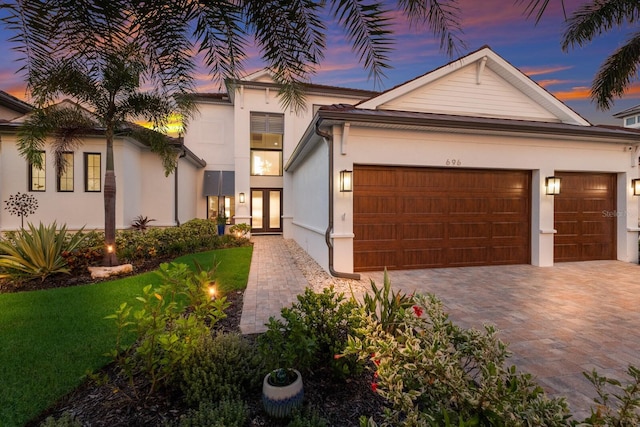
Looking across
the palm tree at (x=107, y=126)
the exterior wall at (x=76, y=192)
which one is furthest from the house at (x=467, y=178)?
the exterior wall at (x=76, y=192)

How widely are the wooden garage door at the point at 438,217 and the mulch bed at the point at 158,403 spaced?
4.99 m

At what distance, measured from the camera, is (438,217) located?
321 inches

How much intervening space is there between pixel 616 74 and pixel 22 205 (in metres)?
18.6

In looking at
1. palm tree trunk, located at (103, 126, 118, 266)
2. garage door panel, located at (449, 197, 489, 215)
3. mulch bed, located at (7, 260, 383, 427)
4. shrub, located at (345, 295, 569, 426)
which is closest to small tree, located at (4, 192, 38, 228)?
palm tree trunk, located at (103, 126, 118, 266)

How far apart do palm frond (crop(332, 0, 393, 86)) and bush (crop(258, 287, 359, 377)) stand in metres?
2.23

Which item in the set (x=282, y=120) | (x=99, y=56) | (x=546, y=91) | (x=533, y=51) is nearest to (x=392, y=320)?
(x=533, y=51)

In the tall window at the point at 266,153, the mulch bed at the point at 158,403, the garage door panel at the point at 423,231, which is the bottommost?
the mulch bed at the point at 158,403

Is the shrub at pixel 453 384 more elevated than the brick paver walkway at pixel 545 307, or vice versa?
the shrub at pixel 453 384

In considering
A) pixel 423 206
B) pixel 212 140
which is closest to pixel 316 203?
pixel 423 206

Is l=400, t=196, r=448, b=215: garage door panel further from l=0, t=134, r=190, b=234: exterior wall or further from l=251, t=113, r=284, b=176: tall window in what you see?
l=0, t=134, r=190, b=234: exterior wall

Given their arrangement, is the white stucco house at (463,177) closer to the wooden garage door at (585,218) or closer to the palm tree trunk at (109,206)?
the wooden garage door at (585,218)

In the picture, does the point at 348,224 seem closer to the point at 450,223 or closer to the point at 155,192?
the point at 450,223

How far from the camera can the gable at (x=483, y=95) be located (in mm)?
9258

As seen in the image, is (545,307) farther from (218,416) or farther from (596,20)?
(596,20)
